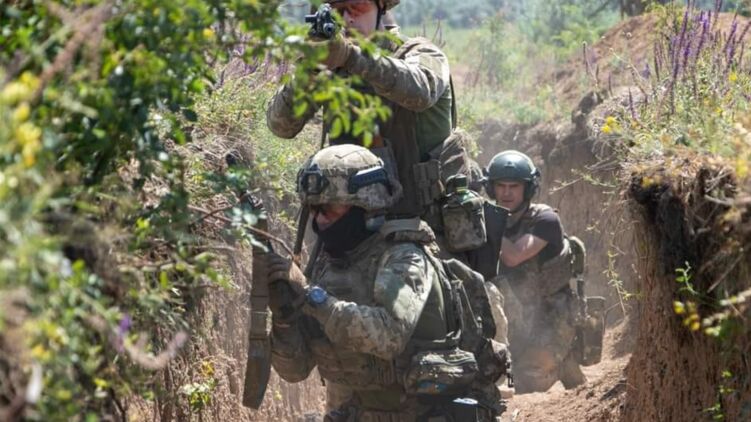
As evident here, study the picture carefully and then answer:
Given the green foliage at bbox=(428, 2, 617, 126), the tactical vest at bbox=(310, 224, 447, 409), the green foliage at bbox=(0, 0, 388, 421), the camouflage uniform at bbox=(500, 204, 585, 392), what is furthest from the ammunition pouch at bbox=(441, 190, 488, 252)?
the green foliage at bbox=(428, 2, 617, 126)

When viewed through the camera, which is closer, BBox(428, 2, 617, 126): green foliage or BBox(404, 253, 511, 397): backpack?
BBox(404, 253, 511, 397): backpack

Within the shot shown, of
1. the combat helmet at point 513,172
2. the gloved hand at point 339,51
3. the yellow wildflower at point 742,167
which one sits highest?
the gloved hand at point 339,51

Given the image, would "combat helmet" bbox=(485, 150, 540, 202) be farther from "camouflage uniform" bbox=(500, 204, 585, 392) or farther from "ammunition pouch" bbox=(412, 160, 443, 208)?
"ammunition pouch" bbox=(412, 160, 443, 208)

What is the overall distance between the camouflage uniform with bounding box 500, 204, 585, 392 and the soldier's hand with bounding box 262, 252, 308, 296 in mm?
4951

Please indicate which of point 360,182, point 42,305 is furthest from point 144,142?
point 360,182

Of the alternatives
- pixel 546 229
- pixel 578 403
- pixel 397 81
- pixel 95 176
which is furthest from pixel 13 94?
pixel 546 229

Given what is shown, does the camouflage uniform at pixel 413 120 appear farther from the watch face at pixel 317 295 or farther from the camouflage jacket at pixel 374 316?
the watch face at pixel 317 295

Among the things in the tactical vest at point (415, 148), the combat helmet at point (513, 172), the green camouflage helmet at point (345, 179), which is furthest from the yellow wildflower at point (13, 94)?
the combat helmet at point (513, 172)

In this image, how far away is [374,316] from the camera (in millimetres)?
6648

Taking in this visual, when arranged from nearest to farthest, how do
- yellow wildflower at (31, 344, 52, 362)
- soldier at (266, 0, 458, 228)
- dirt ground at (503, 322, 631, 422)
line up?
yellow wildflower at (31, 344, 52, 362) → soldier at (266, 0, 458, 228) → dirt ground at (503, 322, 631, 422)

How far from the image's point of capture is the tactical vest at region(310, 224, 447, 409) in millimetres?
7051

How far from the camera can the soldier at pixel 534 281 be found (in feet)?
36.9

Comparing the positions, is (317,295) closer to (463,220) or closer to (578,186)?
(463,220)

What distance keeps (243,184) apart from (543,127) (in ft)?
35.5
